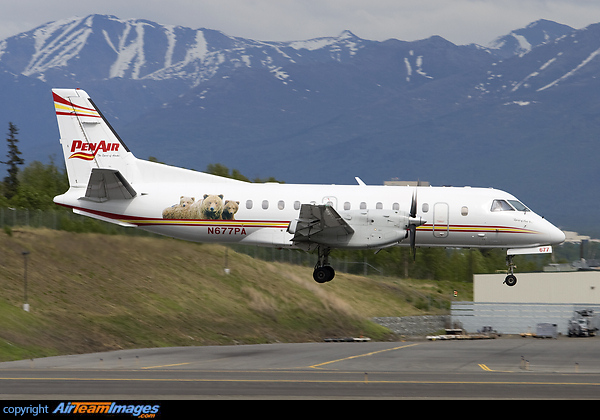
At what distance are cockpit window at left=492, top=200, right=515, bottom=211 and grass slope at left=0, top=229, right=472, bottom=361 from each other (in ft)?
64.3

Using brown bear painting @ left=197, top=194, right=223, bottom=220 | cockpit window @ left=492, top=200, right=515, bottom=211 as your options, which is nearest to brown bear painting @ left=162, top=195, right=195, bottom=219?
brown bear painting @ left=197, top=194, right=223, bottom=220

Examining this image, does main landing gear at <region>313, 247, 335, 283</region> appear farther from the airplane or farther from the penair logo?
the penair logo

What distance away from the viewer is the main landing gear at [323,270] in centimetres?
3422

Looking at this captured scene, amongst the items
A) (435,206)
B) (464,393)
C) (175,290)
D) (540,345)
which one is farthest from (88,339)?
(540,345)

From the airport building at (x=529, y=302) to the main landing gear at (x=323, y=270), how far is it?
40162mm

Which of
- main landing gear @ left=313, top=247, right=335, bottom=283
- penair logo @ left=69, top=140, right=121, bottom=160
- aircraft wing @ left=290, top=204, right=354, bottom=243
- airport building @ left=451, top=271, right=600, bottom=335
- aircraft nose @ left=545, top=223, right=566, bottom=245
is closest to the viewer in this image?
aircraft wing @ left=290, top=204, right=354, bottom=243

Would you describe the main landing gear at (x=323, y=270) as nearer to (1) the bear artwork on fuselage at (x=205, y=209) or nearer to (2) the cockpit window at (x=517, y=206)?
(1) the bear artwork on fuselage at (x=205, y=209)

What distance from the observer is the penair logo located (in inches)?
1451

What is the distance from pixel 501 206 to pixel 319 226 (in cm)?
847

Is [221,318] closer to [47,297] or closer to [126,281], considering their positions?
[126,281]

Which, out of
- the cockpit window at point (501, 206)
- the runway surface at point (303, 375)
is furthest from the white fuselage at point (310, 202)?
the runway surface at point (303, 375)

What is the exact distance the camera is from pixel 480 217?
3506 centimetres
